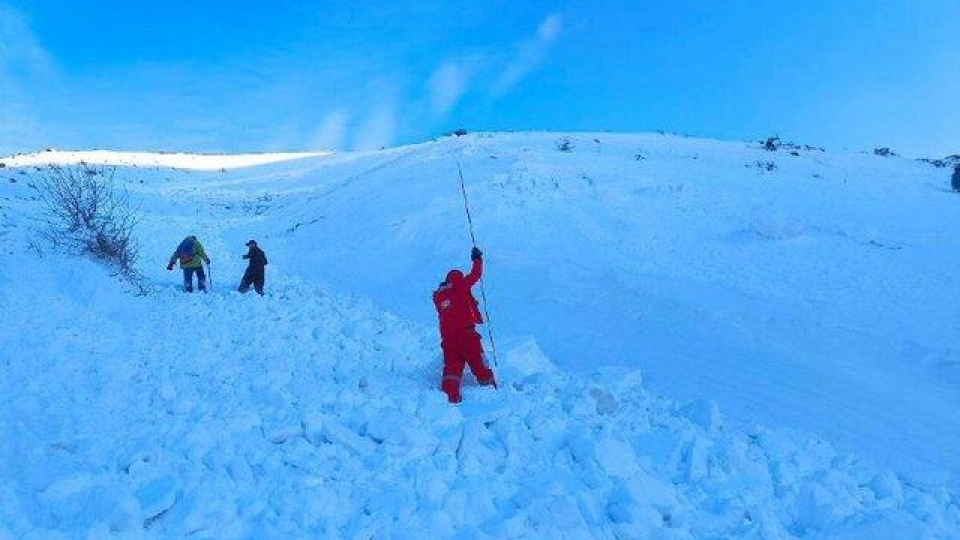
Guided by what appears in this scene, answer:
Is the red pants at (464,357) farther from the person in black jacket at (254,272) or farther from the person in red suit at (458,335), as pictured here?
the person in black jacket at (254,272)

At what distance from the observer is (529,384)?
316 inches

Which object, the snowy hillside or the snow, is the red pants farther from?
the snow

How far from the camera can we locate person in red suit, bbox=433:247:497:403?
774cm

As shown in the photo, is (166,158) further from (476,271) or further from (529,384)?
(529,384)

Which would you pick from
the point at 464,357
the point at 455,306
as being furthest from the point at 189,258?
the point at 464,357

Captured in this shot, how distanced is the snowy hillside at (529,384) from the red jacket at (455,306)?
71 centimetres

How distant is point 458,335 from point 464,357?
250 millimetres

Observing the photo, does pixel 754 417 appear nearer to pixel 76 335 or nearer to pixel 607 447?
pixel 607 447

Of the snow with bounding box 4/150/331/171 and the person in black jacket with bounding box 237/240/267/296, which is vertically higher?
the snow with bounding box 4/150/331/171

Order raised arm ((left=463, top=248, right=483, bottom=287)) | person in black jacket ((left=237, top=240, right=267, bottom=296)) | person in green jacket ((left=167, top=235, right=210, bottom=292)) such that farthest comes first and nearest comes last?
person in black jacket ((left=237, top=240, right=267, bottom=296))
person in green jacket ((left=167, top=235, right=210, bottom=292))
raised arm ((left=463, top=248, right=483, bottom=287))

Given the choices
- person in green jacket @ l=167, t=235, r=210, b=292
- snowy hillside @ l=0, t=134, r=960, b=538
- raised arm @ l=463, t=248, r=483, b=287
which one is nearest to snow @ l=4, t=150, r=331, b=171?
snowy hillside @ l=0, t=134, r=960, b=538

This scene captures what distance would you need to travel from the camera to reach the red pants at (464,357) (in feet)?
25.4

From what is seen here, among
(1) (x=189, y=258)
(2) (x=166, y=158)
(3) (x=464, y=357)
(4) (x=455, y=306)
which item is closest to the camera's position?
(3) (x=464, y=357)

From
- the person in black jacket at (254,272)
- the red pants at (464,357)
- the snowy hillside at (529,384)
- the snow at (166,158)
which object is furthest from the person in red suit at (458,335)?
the snow at (166,158)
